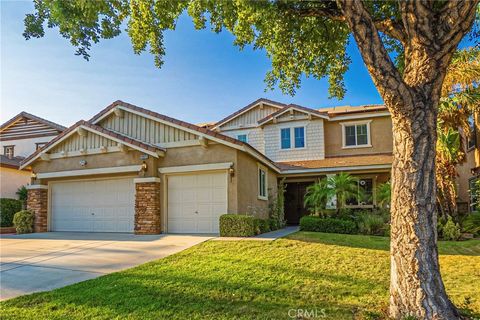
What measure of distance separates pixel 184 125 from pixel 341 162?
8890 millimetres

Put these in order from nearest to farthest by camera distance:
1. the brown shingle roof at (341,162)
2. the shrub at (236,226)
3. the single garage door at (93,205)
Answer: the shrub at (236,226), the single garage door at (93,205), the brown shingle roof at (341,162)

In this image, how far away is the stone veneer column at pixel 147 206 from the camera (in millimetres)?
13331

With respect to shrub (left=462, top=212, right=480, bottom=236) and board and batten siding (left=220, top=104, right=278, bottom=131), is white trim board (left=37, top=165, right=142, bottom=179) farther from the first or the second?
shrub (left=462, top=212, right=480, bottom=236)

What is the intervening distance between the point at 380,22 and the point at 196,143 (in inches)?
329

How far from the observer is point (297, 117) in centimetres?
2033

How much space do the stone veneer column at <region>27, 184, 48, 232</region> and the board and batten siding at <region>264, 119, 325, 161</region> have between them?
1154 cm

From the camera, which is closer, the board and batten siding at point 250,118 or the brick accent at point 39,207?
the brick accent at point 39,207

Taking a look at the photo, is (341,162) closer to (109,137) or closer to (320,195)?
(320,195)

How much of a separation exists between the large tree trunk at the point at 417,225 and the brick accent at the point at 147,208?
9955 mm

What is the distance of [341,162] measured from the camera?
18.3 meters

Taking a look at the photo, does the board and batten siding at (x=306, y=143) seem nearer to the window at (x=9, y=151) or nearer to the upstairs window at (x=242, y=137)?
the upstairs window at (x=242, y=137)

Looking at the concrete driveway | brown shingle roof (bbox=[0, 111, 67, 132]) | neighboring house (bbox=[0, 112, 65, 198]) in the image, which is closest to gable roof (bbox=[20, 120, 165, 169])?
the concrete driveway

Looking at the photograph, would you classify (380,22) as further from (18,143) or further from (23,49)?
(18,143)

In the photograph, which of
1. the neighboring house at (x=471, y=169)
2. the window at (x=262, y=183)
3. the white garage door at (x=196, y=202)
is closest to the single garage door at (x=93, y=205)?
the white garage door at (x=196, y=202)
